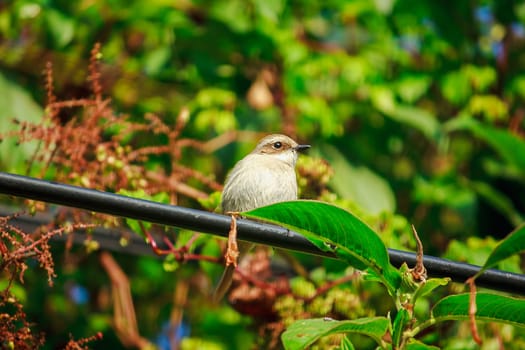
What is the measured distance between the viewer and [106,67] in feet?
18.3

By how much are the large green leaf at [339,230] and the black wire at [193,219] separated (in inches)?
7.5

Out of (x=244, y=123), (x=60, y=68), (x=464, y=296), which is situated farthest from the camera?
(x=244, y=123)

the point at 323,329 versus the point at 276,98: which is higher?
the point at 323,329

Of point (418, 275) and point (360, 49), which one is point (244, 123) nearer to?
point (360, 49)

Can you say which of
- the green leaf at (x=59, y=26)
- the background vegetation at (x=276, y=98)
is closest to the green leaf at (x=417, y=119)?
the background vegetation at (x=276, y=98)

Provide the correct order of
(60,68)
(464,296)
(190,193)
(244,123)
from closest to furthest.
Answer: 1. (464,296)
2. (190,193)
3. (60,68)
4. (244,123)

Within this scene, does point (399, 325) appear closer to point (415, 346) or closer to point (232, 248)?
point (415, 346)

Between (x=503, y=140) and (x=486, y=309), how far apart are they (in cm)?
280

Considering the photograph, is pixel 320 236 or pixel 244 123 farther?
pixel 244 123

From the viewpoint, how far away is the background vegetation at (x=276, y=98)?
5.06 meters

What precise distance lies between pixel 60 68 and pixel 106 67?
0.51 m

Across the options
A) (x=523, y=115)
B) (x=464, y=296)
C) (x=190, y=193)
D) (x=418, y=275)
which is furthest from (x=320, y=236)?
(x=523, y=115)

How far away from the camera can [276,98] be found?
539 centimetres

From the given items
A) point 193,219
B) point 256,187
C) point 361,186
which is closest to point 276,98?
point 361,186
